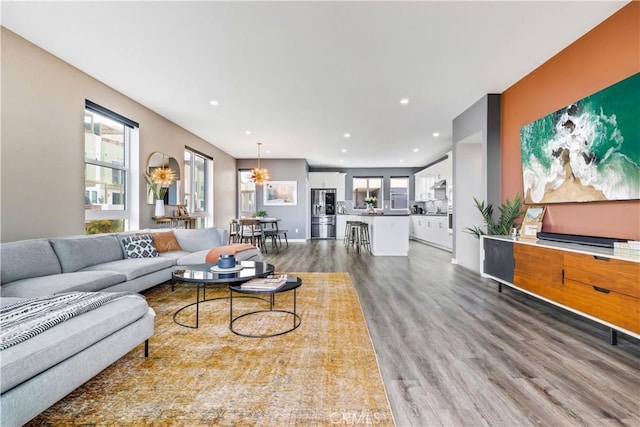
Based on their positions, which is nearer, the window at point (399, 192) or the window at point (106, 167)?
the window at point (106, 167)

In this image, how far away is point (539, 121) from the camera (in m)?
3.48

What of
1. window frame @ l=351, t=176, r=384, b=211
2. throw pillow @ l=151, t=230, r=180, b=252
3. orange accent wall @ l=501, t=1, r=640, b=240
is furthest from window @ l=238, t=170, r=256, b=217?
orange accent wall @ l=501, t=1, r=640, b=240

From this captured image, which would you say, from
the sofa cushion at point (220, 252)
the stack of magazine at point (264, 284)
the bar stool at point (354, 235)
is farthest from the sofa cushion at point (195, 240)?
the bar stool at point (354, 235)

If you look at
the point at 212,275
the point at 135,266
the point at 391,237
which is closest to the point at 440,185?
the point at 391,237

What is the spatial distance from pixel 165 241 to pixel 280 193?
550 cm

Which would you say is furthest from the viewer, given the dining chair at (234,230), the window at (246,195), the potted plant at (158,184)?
the window at (246,195)

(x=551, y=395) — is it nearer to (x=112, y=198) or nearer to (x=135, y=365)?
(x=135, y=365)

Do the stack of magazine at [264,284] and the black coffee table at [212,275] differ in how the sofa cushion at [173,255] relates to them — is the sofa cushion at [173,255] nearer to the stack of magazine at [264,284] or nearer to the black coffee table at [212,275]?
the black coffee table at [212,275]

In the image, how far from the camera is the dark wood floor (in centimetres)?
147

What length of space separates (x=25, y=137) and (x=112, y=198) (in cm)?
152

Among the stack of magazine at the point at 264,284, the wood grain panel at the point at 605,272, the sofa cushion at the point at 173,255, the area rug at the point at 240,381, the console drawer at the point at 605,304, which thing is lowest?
the area rug at the point at 240,381

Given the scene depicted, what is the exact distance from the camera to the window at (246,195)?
378 inches

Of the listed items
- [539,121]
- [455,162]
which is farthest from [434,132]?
[539,121]

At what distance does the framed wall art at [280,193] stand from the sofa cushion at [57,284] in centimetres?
687
